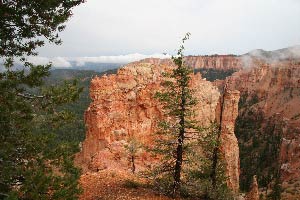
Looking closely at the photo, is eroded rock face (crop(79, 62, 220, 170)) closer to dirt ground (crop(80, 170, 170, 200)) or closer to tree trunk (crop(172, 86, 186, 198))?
dirt ground (crop(80, 170, 170, 200))

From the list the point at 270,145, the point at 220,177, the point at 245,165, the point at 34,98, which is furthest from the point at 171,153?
the point at 270,145

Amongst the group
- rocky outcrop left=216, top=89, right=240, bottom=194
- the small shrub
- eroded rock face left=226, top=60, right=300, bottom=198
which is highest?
the small shrub

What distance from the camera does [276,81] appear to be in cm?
19412

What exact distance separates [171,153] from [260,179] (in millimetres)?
85176

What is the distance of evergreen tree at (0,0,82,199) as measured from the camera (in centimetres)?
1159

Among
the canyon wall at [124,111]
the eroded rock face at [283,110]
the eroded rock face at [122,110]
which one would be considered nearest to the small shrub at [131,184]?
the canyon wall at [124,111]

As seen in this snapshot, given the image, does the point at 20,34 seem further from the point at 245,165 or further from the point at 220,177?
the point at 245,165

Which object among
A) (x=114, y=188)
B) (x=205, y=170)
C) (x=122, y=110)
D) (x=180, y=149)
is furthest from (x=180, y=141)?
(x=122, y=110)

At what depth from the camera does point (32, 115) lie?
1280 cm

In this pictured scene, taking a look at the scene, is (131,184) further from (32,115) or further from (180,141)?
(32,115)

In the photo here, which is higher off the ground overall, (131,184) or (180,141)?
(180,141)

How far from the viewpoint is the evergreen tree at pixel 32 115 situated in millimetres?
11594

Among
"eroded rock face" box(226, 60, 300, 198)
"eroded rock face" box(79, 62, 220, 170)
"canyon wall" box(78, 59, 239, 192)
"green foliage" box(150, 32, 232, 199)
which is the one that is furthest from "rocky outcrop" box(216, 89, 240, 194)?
"green foliage" box(150, 32, 232, 199)

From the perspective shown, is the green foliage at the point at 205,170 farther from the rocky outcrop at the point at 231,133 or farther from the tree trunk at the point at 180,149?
the rocky outcrop at the point at 231,133
